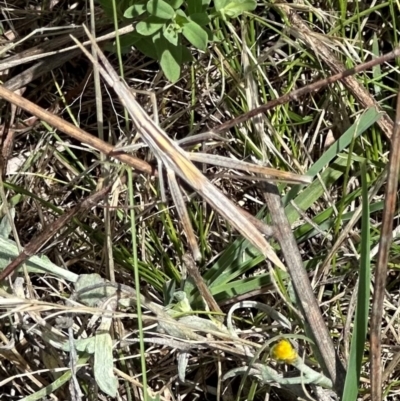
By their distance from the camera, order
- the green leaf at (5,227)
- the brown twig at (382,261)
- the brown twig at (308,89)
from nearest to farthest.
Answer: the brown twig at (382,261), the brown twig at (308,89), the green leaf at (5,227)

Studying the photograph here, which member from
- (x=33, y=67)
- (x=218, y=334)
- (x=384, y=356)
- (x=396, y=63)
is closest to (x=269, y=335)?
(x=218, y=334)

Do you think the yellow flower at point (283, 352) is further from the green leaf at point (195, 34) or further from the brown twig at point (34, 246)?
the green leaf at point (195, 34)

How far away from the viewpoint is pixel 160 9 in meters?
1.23

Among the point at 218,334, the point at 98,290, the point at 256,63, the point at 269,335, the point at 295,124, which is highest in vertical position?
the point at 256,63

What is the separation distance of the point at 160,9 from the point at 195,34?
3.2 inches

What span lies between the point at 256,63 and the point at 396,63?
342 mm

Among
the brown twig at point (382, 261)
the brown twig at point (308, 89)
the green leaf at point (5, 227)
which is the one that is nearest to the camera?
the brown twig at point (382, 261)

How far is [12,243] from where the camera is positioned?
1391 millimetres

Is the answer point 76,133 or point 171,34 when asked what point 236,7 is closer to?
point 171,34

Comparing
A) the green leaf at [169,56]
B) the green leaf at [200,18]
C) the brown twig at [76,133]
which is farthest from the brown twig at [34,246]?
the green leaf at [200,18]

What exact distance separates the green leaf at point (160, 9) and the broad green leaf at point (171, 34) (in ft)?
0.10

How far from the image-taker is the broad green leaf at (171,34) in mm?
1265

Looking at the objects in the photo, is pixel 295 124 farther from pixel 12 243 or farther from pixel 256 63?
pixel 12 243

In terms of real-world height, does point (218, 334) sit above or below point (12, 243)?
below
